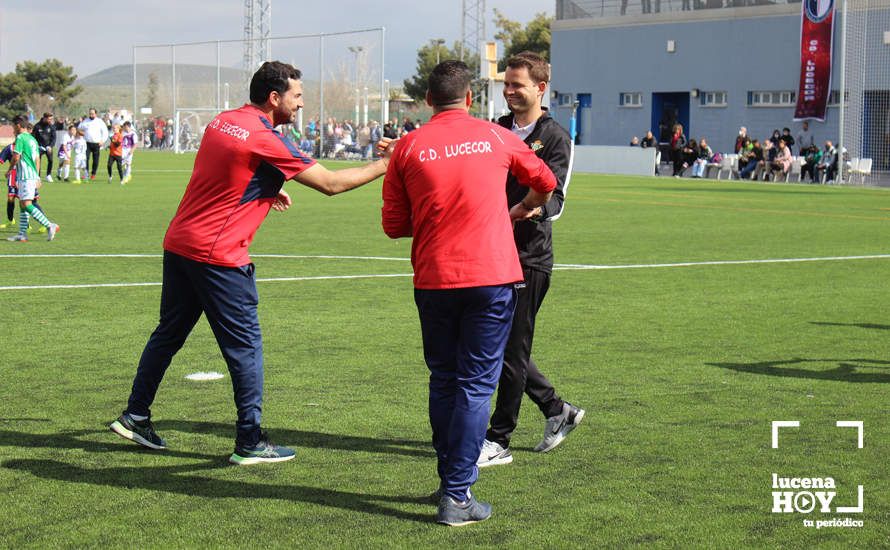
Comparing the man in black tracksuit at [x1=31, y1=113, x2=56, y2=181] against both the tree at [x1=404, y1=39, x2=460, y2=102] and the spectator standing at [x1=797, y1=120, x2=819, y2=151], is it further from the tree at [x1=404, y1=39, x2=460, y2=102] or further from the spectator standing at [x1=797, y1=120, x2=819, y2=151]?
the tree at [x1=404, y1=39, x2=460, y2=102]

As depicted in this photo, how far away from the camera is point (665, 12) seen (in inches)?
2181

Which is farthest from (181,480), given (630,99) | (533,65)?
(630,99)

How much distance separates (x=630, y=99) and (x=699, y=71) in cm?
434

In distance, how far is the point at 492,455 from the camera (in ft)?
21.4

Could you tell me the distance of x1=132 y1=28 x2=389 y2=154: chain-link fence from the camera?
56.9 m

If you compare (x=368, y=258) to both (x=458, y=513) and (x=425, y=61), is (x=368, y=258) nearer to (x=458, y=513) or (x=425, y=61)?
(x=458, y=513)

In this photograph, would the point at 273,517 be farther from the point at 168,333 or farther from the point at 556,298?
the point at 556,298

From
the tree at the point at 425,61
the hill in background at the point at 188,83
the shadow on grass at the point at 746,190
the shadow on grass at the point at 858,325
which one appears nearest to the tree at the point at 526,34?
the tree at the point at 425,61

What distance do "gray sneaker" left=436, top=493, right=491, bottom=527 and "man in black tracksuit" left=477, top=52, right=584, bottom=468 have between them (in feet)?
3.01

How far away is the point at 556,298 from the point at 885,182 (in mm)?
32390

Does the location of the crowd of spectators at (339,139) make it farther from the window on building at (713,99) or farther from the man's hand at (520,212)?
the man's hand at (520,212)

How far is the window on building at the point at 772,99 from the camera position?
49.8 metres

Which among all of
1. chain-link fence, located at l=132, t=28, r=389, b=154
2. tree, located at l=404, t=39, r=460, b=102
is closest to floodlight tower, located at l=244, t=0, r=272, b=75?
chain-link fence, located at l=132, t=28, r=389, b=154

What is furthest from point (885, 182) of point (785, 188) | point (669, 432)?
point (669, 432)
